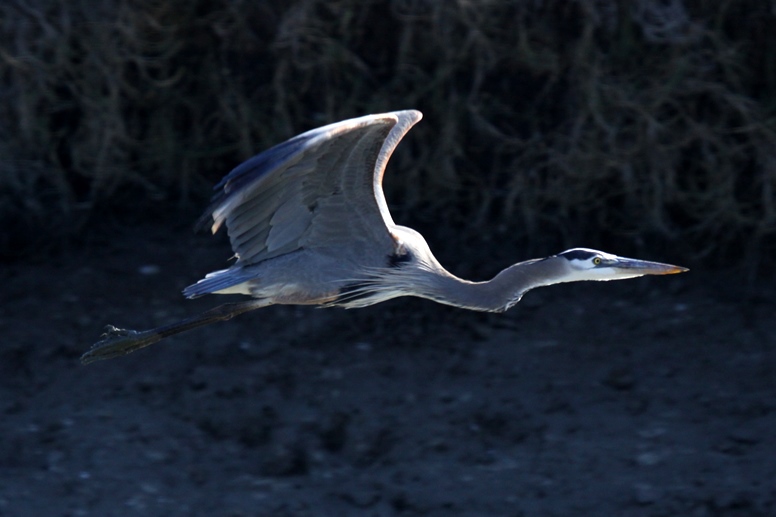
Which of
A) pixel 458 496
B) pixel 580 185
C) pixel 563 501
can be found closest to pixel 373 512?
pixel 458 496

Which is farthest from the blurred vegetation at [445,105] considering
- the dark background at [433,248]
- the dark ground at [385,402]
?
the dark ground at [385,402]

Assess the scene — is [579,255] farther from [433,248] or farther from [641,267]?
[433,248]

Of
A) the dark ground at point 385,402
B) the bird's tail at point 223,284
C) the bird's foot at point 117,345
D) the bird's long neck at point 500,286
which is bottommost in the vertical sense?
the dark ground at point 385,402

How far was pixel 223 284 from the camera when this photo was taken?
16.3 feet

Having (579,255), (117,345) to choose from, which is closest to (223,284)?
(117,345)

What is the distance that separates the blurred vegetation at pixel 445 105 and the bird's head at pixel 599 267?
5.73 feet

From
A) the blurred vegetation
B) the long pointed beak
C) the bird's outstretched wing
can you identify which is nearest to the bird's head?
the long pointed beak

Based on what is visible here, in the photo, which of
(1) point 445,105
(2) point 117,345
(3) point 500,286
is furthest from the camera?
(1) point 445,105

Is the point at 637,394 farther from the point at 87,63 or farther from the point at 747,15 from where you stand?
the point at 87,63

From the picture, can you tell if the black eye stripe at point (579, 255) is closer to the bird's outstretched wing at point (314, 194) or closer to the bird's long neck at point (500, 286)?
the bird's long neck at point (500, 286)

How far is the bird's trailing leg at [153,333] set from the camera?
5.22 meters

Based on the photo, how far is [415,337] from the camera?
6.54 metres

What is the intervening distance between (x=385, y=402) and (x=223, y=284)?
1560mm

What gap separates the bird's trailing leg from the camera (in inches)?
205
